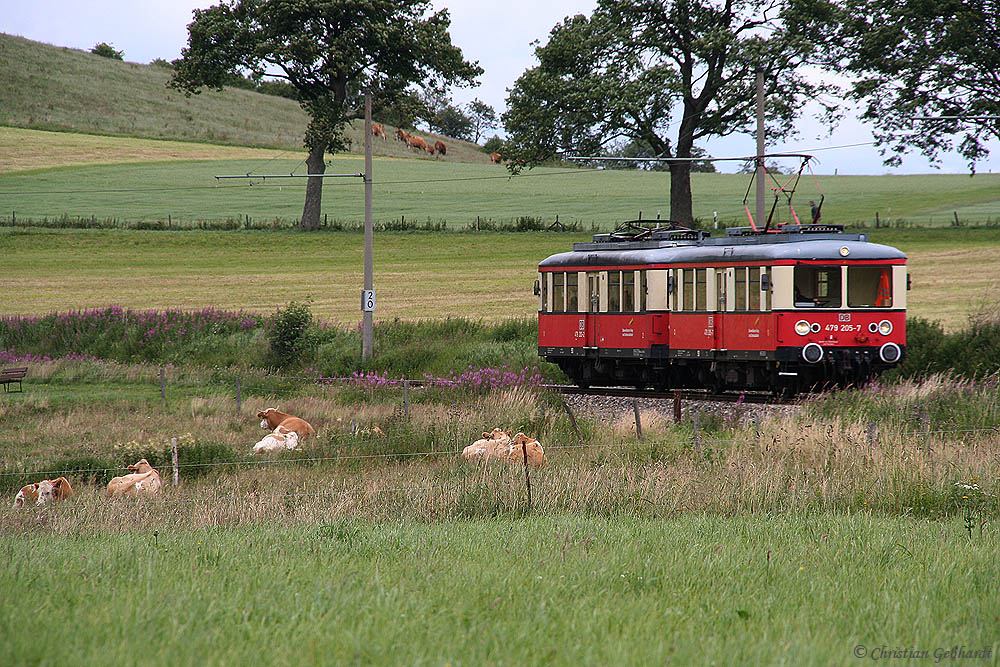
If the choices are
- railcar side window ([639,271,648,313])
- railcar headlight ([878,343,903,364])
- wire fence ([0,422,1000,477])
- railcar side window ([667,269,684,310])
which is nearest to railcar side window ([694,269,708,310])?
railcar side window ([667,269,684,310])

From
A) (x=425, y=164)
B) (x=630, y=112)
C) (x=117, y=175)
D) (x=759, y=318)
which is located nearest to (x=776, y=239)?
(x=759, y=318)

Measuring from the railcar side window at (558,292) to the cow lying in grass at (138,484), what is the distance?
13.4 meters

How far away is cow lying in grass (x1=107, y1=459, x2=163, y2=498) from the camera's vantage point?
1292 cm

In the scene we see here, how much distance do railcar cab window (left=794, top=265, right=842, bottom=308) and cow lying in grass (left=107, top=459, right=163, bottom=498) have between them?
1261cm

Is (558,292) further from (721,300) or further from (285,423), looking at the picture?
(285,423)

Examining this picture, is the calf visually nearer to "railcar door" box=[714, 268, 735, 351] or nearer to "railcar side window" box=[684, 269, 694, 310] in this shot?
"railcar door" box=[714, 268, 735, 351]

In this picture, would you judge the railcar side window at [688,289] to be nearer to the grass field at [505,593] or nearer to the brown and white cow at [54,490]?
the brown and white cow at [54,490]

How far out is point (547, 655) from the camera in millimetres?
4938

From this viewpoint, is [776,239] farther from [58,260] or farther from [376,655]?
[58,260]

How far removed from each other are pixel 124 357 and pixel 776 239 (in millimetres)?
20466

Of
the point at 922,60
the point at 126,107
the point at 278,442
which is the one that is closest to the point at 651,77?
the point at 922,60

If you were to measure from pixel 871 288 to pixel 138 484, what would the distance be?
1431cm

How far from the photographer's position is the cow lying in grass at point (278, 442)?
16734 mm

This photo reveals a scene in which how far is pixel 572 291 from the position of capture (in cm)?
2562
